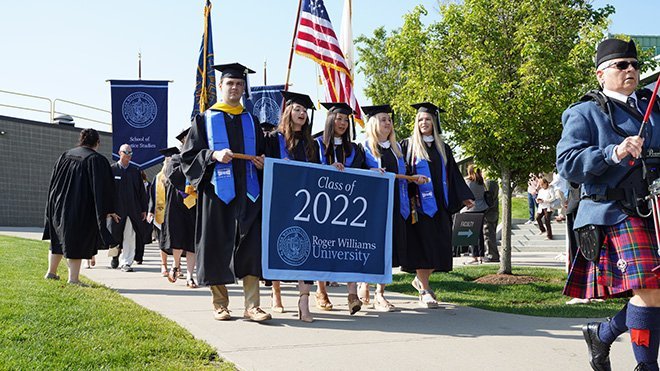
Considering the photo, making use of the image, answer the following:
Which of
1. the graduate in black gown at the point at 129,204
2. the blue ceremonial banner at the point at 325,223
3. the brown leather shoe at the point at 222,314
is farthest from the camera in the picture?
the graduate in black gown at the point at 129,204

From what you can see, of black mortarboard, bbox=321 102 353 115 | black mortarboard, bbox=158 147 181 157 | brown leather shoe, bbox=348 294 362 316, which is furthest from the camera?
black mortarboard, bbox=158 147 181 157

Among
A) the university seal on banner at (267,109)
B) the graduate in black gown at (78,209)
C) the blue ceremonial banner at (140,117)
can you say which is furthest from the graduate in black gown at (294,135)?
the university seal on banner at (267,109)

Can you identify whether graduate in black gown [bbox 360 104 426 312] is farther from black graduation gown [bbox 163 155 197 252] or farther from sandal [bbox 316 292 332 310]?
black graduation gown [bbox 163 155 197 252]

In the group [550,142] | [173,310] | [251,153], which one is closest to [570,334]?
[251,153]

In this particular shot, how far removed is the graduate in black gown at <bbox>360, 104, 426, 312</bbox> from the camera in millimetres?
7141

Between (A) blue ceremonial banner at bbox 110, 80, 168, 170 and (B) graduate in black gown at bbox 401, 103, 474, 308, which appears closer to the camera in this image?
(B) graduate in black gown at bbox 401, 103, 474, 308

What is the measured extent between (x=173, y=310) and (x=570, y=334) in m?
3.53

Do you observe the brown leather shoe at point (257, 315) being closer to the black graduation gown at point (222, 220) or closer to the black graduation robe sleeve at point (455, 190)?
the black graduation gown at point (222, 220)

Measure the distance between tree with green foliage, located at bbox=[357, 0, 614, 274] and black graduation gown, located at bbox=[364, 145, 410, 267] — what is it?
2357 millimetres

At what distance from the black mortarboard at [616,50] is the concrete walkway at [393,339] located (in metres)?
1.91

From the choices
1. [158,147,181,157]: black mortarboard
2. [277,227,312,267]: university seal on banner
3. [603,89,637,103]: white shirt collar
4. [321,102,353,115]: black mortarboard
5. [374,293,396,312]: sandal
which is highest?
[321,102,353,115]: black mortarboard

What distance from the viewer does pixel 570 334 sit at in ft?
18.2

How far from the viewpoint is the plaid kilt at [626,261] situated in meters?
3.65

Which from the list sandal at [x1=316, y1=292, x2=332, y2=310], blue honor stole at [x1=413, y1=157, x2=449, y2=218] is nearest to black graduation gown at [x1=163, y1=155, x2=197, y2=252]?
sandal at [x1=316, y1=292, x2=332, y2=310]
